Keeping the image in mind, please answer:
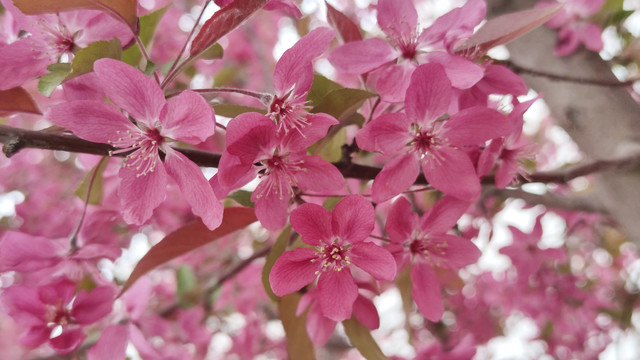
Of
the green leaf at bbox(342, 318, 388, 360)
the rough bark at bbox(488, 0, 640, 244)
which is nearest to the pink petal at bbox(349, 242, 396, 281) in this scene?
the green leaf at bbox(342, 318, 388, 360)

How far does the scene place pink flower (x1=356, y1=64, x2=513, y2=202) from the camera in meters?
0.74

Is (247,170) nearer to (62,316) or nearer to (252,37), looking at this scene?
(62,316)

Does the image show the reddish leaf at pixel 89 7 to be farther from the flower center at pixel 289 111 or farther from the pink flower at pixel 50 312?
the pink flower at pixel 50 312

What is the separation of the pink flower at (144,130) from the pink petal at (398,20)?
1.30ft

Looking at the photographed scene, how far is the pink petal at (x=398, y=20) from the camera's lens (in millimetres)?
882

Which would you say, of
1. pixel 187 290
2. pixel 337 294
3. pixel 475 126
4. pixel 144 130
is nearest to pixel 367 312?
pixel 337 294

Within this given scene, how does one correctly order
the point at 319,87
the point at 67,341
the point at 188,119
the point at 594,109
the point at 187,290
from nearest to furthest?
the point at 188,119, the point at 319,87, the point at 67,341, the point at 594,109, the point at 187,290

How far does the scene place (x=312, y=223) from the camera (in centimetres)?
74

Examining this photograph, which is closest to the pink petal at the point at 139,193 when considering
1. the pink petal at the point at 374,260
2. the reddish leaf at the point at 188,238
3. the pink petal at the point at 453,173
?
the reddish leaf at the point at 188,238

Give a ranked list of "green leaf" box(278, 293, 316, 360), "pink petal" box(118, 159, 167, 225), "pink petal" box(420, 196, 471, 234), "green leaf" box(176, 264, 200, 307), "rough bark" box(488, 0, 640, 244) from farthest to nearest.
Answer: "green leaf" box(176, 264, 200, 307) < "rough bark" box(488, 0, 640, 244) < "green leaf" box(278, 293, 316, 360) < "pink petal" box(420, 196, 471, 234) < "pink petal" box(118, 159, 167, 225)

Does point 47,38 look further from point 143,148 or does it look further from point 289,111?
point 289,111

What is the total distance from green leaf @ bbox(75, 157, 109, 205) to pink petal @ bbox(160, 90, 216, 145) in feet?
0.68

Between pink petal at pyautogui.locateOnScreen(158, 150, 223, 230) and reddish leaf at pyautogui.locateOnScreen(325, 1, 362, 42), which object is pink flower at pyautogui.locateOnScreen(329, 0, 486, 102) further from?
Result: pink petal at pyautogui.locateOnScreen(158, 150, 223, 230)

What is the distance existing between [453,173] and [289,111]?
0.29 meters
